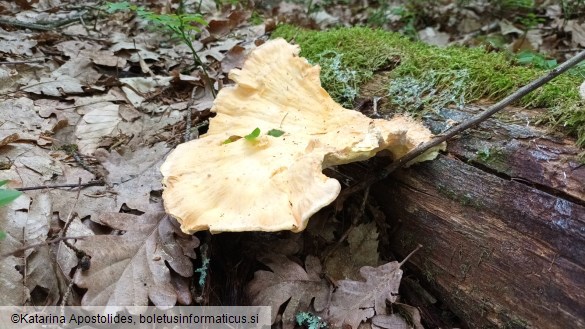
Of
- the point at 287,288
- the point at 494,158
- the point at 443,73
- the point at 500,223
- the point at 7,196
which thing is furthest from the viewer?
the point at 443,73

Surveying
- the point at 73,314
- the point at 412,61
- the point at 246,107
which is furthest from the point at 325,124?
the point at 73,314

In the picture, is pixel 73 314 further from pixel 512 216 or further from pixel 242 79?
pixel 512 216

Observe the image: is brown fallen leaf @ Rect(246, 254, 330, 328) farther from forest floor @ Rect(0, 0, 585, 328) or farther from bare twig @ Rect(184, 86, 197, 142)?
bare twig @ Rect(184, 86, 197, 142)

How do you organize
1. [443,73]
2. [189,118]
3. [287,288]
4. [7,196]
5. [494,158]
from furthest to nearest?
[189,118], [443,73], [287,288], [494,158], [7,196]

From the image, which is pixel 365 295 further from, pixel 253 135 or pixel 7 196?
pixel 7 196

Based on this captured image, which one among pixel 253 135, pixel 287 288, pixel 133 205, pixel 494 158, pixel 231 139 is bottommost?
pixel 287 288

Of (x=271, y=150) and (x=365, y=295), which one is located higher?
(x=271, y=150)

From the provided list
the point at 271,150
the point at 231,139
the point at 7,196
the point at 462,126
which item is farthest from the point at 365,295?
the point at 7,196

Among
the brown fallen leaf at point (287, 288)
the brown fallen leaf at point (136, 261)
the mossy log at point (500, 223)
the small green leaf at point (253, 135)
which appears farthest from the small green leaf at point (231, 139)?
the mossy log at point (500, 223)

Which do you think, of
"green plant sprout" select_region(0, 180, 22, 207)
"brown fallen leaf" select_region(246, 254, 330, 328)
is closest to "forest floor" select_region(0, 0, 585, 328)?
"brown fallen leaf" select_region(246, 254, 330, 328)
